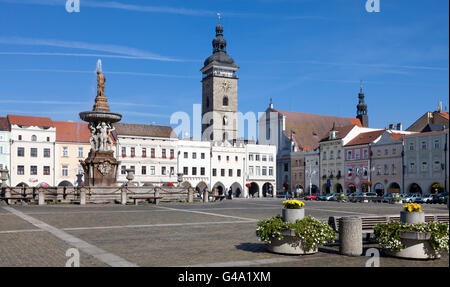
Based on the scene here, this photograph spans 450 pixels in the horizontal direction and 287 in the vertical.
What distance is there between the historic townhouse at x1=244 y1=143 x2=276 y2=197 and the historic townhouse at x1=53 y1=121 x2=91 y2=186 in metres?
26.7

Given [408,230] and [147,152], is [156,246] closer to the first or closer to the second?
[408,230]

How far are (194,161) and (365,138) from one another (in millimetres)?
25889

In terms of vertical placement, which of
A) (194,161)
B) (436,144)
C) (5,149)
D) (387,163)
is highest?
(436,144)

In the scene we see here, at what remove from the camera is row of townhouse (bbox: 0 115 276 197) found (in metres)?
63.3

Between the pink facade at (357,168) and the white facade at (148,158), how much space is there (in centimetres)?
2596

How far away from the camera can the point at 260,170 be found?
82.2 m

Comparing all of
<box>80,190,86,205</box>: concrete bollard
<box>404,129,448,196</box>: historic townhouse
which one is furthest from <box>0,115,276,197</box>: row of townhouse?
<box>80,190,86,205</box>: concrete bollard

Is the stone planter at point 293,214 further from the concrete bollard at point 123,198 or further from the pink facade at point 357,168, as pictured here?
the pink facade at point 357,168

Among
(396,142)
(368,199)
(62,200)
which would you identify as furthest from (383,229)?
(396,142)

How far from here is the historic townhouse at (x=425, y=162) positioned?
59219mm

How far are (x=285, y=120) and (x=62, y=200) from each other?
66925 mm

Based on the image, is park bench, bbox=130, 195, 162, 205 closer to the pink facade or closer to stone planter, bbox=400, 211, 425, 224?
stone planter, bbox=400, 211, 425, 224

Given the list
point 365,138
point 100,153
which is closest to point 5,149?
point 100,153
